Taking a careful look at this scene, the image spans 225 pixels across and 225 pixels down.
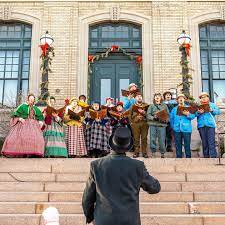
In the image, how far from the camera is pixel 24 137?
898 cm

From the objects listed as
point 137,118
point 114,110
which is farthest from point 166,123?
point 114,110

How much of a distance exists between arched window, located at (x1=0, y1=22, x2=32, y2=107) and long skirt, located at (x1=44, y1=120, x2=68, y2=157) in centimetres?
559

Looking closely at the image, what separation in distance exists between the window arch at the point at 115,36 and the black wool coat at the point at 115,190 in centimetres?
1201

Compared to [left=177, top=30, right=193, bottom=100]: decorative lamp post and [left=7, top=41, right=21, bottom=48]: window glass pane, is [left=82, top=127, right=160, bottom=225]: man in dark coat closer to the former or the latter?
[left=177, top=30, right=193, bottom=100]: decorative lamp post

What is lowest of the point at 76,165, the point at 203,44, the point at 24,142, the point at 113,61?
the point at 76,165

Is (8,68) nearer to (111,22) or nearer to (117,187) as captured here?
(111,22)

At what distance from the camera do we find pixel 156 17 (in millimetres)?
15180

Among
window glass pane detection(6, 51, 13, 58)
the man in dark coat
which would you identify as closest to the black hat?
the man in dark coat

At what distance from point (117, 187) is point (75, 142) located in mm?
6323

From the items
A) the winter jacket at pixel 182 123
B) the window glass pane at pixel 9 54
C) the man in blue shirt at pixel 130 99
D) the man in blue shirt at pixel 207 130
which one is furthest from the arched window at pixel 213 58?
the window glass pane at pixel 9 54

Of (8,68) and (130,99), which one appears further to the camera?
(8,68)

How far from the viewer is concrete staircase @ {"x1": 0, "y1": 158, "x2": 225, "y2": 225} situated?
5715 millimetres

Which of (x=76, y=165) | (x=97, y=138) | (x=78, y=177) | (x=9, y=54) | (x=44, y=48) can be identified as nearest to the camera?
(x=78, y=177)

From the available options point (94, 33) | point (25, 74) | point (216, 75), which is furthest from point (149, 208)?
point (94, 33)
